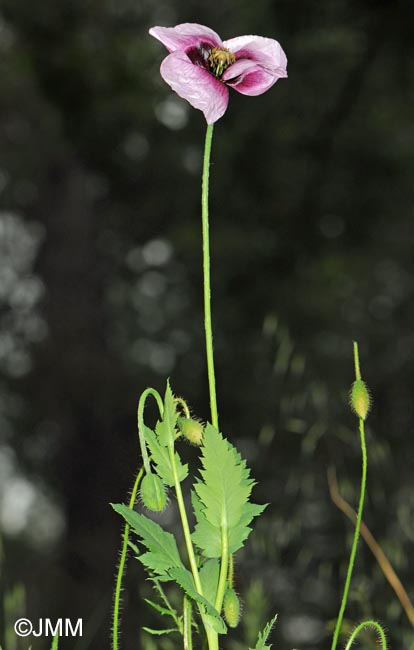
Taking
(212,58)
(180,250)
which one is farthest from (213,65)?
(180,250)

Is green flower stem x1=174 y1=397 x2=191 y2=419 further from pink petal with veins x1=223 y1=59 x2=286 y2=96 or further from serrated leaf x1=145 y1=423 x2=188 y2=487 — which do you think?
pink petal with veins x1=223 y1=59 x2=286 y2=96

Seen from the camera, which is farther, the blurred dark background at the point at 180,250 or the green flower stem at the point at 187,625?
the blurred dark background at the point at 180,250

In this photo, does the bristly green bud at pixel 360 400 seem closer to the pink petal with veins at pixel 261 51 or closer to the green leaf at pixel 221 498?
the green leaf at pixel 221 498

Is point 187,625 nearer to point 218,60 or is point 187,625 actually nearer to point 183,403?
point 183,403

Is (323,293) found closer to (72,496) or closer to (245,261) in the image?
(245,261)

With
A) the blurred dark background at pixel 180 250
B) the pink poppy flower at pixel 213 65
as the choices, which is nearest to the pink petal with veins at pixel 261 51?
the pink poppy flower at pixel 213 65

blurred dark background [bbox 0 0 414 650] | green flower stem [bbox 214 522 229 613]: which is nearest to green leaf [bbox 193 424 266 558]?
green flower stem [bbox 214 522 229 613]
